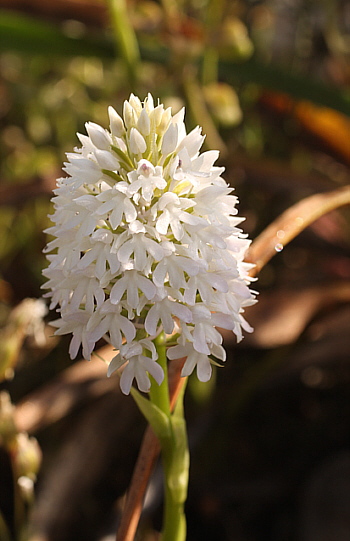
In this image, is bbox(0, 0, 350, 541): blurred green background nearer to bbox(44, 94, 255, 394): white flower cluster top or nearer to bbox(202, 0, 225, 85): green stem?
bbox(202, 0, 225, 85): green stem

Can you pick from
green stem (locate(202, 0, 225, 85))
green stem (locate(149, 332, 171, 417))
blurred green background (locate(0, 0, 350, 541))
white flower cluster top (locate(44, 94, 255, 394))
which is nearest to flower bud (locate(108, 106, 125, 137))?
white flower cluster top (locate(44, 94, 255, 394))

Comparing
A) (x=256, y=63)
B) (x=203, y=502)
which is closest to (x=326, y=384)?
(x=203, y=502)

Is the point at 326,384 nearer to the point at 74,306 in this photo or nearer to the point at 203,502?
the point at 203,502

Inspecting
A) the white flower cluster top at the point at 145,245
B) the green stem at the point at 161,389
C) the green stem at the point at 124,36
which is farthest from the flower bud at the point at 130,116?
the green stem at the point at 124,36

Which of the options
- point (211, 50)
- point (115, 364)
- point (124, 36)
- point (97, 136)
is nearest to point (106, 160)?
point (97, 136)

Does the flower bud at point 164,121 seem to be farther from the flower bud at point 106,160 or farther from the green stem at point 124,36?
the green stem at point 124,36

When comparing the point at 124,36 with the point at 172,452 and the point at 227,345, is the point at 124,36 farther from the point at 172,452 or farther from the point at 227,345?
the point at 172,452
